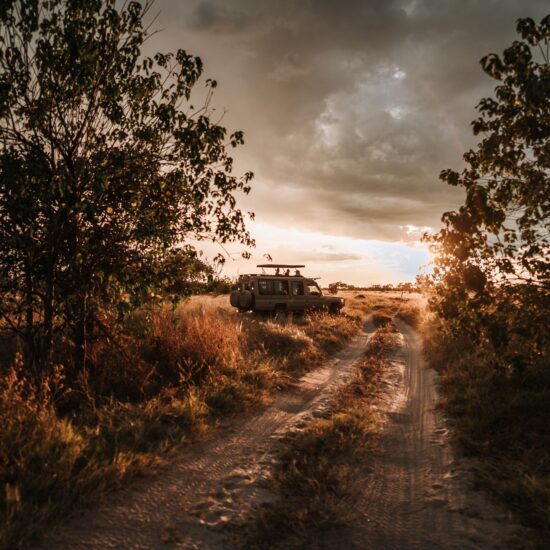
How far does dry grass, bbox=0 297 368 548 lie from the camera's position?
3.54m

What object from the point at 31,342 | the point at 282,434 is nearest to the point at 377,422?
the point at 282,434

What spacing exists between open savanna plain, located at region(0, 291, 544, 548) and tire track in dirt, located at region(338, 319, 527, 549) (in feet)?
0.06

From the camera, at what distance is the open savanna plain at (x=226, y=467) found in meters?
3.31

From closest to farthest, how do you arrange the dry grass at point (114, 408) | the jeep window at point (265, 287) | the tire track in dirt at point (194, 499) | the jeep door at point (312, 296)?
the tire track in dirt at point (194, 499), the dry grass at point (114, 408), the jeep window at point (265, 287), the jeep door at point (312, 296)

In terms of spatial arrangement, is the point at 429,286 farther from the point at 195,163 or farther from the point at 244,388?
the point at 195,163

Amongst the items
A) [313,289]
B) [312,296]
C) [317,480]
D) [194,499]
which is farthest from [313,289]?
[194,499]

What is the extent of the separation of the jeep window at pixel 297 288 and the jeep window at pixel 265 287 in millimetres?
1274

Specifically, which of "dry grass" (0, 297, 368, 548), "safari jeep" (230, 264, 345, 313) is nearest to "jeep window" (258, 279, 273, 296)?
"safari jeep" (230, 264, 345, 313)

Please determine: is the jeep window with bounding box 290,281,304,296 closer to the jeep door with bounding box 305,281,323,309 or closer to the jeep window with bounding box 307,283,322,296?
the jeep door with bounding box 305,281,323,309

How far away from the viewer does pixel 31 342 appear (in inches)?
244

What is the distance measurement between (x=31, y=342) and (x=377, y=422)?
19.1ft

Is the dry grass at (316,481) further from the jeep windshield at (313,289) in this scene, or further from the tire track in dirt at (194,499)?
the jeep windshield at (313,289)

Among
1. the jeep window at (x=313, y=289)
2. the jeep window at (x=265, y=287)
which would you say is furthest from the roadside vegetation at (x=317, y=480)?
the jeep window at (x=313, y=289)

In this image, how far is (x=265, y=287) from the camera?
18734 millimetres
